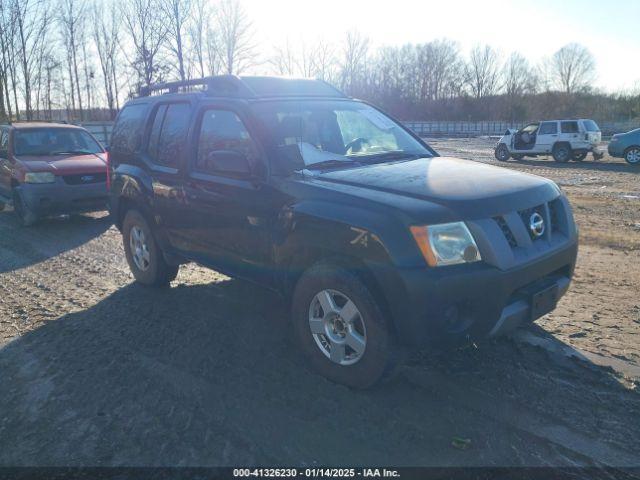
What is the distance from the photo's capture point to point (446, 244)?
2.97 metres

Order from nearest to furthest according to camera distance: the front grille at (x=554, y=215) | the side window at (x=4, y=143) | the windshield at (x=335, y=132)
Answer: the front grille at (x=554, y=215) < the windshield at (x=335, y=132) < the side window at (x=4, y=143)

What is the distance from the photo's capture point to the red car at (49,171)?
8797mm

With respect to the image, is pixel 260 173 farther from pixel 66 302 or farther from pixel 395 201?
pixel 66 302

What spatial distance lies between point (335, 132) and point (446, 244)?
5.89ft

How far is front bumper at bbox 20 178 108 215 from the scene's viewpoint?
8.73 metres

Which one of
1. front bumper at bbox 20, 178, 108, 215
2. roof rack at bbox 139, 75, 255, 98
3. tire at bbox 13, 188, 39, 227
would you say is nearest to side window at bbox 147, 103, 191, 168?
roof rack at bbox 139, 75, 255, 98

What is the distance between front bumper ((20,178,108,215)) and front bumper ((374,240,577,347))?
299 inches

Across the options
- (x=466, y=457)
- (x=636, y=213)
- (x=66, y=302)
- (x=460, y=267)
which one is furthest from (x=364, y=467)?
(x=636, y=213)

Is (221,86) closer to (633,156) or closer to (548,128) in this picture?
(633,156)

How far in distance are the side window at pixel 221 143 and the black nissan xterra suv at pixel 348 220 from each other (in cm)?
2

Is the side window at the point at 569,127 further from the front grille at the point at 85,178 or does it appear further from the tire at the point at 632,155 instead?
the front grille at the point at 85,178

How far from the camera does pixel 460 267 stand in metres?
2.95

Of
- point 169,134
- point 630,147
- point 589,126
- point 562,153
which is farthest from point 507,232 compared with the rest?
point 589,126

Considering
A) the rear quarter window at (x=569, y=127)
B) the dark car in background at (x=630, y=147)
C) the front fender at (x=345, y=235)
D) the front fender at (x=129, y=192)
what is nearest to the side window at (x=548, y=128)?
the rear quarter window at (x=569, y=127)
